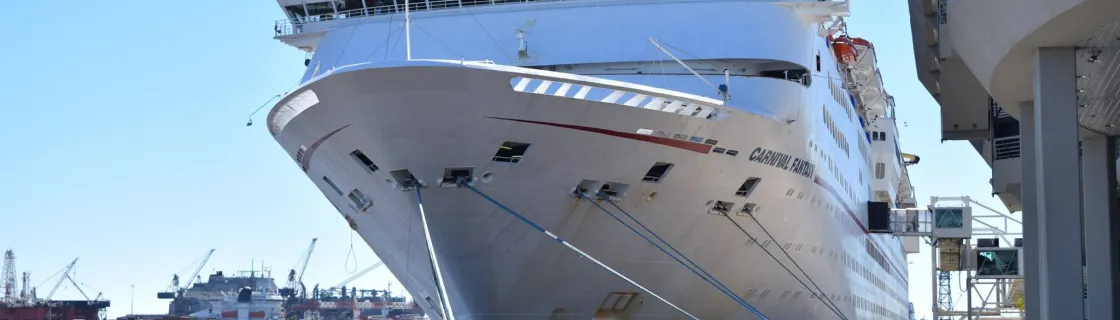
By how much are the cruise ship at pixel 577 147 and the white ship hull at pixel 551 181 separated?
0.03m

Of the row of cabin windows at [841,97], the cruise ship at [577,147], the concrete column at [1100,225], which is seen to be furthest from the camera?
the row of cabin windows at [841,97]

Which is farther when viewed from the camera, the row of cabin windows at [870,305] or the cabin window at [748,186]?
the row of cabin windows at [870,305]

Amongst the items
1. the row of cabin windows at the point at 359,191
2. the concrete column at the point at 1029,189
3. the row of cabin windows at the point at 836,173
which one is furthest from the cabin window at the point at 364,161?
the concrete column at the point at 1029,189

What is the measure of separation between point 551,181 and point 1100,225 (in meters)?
7.53

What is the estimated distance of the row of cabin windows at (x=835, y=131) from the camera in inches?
1023

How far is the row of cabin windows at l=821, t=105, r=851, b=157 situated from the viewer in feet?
85.3

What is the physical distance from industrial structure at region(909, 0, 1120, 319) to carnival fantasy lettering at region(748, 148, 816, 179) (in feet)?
10.5

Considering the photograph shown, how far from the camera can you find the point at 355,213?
22703mm

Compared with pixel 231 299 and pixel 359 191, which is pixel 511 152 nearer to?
pixel 359 191

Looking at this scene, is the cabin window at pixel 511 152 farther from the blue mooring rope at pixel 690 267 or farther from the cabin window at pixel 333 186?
the cabin window at pixel 333 186

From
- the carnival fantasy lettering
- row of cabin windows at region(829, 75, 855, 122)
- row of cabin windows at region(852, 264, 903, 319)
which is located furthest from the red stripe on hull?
row of cabin windows at region(829, 75, 855, 122)

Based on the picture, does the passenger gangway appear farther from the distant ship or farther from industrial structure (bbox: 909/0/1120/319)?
the distant ship

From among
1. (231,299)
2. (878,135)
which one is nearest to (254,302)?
(231,299)

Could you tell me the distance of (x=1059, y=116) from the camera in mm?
13070
